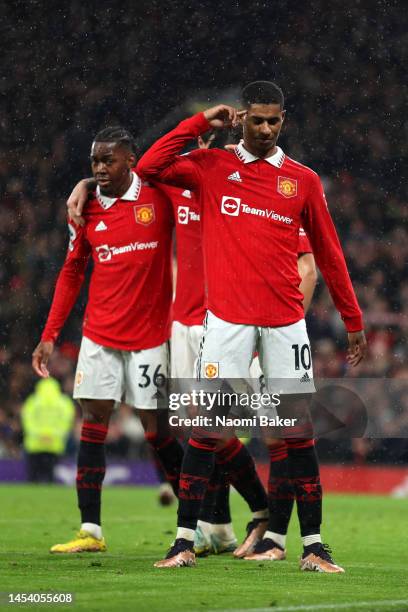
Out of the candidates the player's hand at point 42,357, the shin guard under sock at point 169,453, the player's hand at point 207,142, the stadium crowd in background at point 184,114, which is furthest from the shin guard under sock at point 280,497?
the stadium crowd in background at point 184,114

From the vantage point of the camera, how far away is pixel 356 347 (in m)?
5.38

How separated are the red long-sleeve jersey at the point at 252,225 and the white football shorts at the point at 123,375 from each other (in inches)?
43.8

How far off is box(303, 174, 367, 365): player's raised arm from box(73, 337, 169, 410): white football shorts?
1240 millimetres

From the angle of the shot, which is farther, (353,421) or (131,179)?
(353,421)

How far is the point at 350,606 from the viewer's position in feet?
13.2

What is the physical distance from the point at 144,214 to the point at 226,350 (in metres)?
1.33

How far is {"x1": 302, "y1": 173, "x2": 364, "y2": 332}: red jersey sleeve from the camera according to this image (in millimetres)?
5352

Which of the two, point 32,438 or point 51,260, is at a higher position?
point 51,260

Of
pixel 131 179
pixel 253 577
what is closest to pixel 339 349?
pixel 131 179

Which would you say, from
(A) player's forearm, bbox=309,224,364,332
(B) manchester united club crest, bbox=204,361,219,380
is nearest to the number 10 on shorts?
(A) player's forearm, bbox=309,224,364,332

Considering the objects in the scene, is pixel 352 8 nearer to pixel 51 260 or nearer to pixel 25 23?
pixel 51 260

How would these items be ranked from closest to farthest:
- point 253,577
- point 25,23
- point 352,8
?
point 253,577 < point 25,23 < point 352,8

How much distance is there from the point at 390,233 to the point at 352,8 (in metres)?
3.84

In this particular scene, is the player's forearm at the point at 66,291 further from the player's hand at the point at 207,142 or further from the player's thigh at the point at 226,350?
the player's thigh at the point at 226,350
